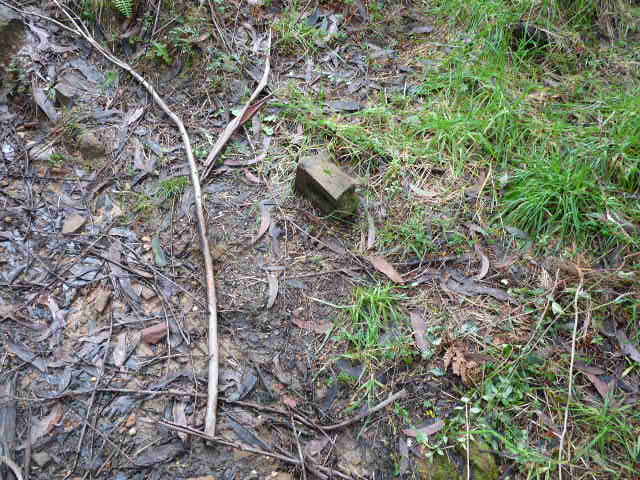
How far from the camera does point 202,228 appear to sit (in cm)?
243

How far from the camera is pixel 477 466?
1892 millimetres

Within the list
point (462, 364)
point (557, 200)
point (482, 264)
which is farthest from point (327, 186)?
point (557, 200)

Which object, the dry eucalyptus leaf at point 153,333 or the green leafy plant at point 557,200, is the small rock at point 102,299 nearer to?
the dry eucalyptus leaf at point 153,333

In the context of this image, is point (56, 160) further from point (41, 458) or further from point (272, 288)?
point (41, 458)

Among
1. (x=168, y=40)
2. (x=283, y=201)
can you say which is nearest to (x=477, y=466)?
(x=283, y=201)

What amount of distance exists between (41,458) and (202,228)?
118 centimetres

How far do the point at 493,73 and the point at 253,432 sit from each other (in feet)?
8.18

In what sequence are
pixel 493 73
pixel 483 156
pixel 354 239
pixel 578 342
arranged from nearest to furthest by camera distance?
1. pixel 578 342
2. pixel 354 239
3. pixel 483 156
4. pixel 493 73

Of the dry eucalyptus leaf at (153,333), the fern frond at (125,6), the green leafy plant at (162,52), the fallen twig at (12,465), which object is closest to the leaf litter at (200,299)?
the dry eucalyptus leaf at (153,333)

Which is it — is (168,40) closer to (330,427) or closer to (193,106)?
(193,106)

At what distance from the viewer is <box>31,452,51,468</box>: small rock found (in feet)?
6.00

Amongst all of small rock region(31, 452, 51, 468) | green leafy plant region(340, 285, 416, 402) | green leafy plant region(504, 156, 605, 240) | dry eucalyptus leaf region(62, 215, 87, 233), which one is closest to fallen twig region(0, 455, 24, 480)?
small rock region(31, 452, 51, 468)

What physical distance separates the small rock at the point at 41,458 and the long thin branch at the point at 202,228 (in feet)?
2.00

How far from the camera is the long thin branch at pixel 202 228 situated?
1.98m
